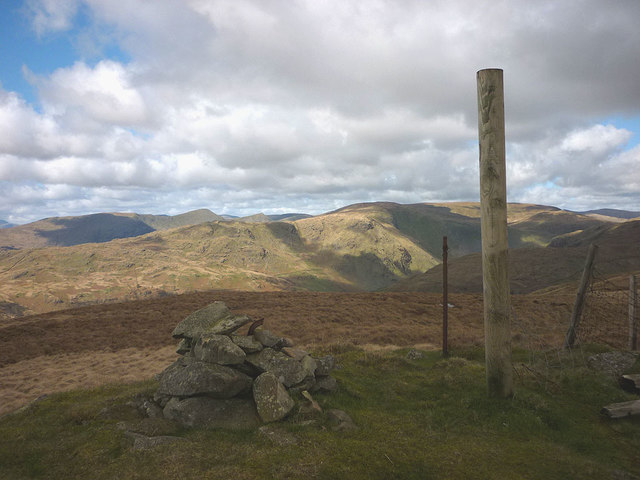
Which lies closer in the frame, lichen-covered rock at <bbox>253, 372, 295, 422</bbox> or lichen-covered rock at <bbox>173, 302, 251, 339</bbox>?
lichen-covered rock at <bbox>253, 372, 295, 422</bbox>

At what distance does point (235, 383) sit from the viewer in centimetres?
946

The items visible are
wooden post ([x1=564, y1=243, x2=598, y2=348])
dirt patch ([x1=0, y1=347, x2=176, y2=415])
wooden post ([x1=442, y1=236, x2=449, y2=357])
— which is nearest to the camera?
wooden post ([x1=564, y1=243, x2=598, y2=348])

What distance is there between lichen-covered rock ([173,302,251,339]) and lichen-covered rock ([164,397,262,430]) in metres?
2.28

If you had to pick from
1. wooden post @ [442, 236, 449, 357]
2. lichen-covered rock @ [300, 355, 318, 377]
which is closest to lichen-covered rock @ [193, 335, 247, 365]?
lichen-covered rock @ [300, 355, 318, 377]

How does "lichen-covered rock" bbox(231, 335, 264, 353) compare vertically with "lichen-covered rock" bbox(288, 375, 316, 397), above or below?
above

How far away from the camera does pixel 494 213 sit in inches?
349

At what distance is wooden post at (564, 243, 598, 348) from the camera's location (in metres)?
12.8

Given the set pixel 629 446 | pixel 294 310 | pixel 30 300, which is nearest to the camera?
pixel 629 446

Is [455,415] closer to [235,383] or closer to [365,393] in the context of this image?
[365,393]

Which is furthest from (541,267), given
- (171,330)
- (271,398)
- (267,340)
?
(271,398)

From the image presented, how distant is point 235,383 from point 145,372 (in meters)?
12.1

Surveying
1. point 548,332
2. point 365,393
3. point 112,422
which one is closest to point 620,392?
point 365,393

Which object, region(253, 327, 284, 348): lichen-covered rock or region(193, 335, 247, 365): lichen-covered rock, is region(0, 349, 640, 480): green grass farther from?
region(253, 327, 284, 348): lichen-covered rock

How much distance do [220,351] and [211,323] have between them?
249cm
